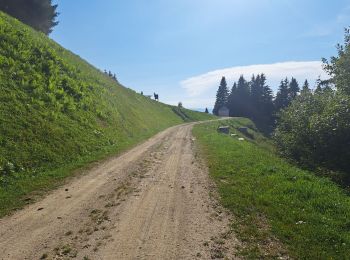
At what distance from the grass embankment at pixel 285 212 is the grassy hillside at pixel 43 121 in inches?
332

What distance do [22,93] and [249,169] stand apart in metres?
18.0

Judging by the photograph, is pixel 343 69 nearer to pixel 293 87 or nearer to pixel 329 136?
pixel 329 136

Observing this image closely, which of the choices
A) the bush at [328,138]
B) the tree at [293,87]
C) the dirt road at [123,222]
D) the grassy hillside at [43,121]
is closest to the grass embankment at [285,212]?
the dirt road at [123,222]

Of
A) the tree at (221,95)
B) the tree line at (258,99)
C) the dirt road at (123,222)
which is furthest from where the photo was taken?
the tree at (221,95)

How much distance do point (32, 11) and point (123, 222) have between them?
206 feet

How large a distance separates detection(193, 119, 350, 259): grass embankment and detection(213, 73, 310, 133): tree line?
374ft

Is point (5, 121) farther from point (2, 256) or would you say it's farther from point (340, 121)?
point (340, 121)

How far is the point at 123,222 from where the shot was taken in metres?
10.7

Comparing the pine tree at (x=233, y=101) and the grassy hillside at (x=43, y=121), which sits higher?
the pine tree at (x=233, y=101)

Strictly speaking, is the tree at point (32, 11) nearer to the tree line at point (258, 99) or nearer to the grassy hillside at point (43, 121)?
the grassy hillside at point (43, 121)

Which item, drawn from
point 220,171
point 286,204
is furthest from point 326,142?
point 286,204

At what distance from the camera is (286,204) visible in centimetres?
1228

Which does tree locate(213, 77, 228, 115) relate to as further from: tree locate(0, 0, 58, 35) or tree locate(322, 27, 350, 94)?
tree locate(322, 27, 350, 94)

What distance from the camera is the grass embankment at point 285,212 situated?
8828 mm
